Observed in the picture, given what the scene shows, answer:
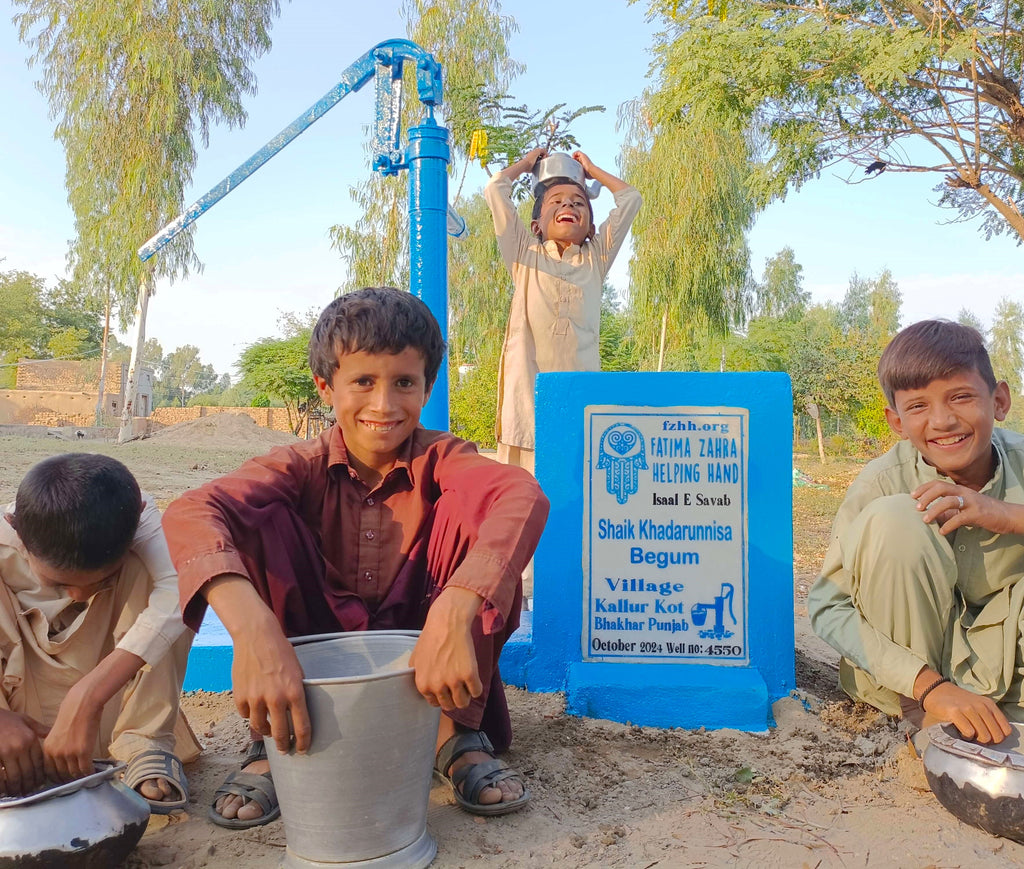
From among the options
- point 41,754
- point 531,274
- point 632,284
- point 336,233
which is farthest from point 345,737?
point 632,284

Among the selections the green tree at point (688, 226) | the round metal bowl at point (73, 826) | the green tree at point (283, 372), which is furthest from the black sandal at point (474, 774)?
the green tree at point (283, 372)

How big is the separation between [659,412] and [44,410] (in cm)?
3043

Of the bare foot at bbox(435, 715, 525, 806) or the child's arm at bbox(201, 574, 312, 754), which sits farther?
the bare foot at bbox(435, 715, 525, 806)

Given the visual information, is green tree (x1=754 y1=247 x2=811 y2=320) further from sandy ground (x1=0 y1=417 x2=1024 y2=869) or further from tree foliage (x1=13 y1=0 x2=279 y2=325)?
sandy ground (x1=0 y1=417 x2=1024 y2=869)

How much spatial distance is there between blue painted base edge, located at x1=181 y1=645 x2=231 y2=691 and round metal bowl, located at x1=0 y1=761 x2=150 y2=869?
986 mm

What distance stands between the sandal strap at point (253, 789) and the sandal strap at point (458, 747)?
1.17 feet

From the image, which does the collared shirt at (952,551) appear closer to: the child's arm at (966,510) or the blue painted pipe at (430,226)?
the child's arm at (966,510)

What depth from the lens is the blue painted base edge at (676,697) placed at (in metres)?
2.17

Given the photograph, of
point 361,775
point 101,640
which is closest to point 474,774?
point 361,775

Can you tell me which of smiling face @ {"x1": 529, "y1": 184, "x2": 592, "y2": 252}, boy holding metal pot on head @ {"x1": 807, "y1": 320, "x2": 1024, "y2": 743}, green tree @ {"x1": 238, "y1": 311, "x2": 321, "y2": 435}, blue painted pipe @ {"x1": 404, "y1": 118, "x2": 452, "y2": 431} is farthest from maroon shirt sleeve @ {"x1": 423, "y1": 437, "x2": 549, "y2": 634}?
green tree @ {"x1": 238, "y1": 311, "x2": 321, "y2": 435}

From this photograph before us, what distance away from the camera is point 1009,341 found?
4428cm

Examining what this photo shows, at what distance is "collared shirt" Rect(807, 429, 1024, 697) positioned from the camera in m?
1.86

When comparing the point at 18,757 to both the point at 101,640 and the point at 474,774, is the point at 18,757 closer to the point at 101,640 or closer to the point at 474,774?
the point at 101,640

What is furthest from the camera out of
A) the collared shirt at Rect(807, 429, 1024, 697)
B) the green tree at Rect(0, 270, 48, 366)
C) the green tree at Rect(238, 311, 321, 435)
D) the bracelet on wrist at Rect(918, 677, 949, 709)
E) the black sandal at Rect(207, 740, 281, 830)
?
the green tree at Rect(0, 270, 48, 366)
